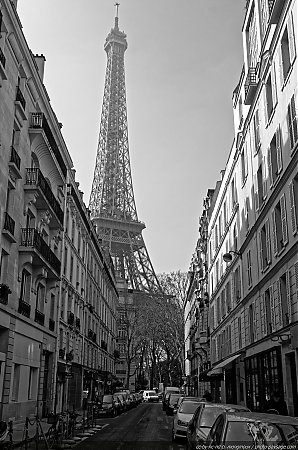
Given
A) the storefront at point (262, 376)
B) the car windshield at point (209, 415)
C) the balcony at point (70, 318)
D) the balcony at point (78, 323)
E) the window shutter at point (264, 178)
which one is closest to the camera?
the car windshield at point (209, 415)

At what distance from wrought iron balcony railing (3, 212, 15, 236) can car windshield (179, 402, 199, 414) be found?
10533 mm

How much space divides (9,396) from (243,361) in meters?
13.1

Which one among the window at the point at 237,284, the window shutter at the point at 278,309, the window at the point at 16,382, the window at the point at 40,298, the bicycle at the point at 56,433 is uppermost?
the window at the point at 237,284

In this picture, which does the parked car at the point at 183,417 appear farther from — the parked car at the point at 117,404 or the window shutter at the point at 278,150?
the parked car at the point at 117,404

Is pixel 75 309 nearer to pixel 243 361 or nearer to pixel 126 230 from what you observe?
pixel 243 361

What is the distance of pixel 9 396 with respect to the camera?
2438 cm

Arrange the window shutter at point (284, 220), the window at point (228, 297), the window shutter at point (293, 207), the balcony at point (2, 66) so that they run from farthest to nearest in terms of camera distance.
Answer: the window at point (228, 297)
the balcony at point (2, 66)
the window shutter at point (284, 220)
the window shutter at point (293, 207)

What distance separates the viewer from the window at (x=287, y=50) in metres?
20.5

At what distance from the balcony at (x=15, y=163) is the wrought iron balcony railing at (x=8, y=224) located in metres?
2.17

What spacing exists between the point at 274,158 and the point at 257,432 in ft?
56.5

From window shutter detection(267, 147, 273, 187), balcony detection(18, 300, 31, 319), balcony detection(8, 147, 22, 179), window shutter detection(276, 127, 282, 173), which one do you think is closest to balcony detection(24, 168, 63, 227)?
balcony detection(8, 147, 22, 179)

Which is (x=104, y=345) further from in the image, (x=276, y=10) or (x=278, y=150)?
(x=276, y=10)

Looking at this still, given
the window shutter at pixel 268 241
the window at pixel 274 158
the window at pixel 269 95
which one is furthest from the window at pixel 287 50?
the window shutter at pixel 268 241

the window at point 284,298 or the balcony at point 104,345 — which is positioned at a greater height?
the balcony at point 104,345
